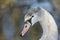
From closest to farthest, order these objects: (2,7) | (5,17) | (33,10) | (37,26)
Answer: (33,10) < (37,26) < (5,17) < (2,7)

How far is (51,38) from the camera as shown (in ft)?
3.28

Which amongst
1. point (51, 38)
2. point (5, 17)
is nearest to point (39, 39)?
point (51, 38)

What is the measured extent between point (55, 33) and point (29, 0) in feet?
2.39

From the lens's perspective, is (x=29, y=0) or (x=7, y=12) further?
(x=7, y=12)

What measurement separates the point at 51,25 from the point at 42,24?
0.17 ft

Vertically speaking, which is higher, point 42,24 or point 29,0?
point 42,24

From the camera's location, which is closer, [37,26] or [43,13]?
[43,13]

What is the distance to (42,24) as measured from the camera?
1.02 m

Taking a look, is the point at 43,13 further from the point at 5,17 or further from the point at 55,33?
the point at 5,17

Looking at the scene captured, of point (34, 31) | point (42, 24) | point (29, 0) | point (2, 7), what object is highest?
point (42, 24)

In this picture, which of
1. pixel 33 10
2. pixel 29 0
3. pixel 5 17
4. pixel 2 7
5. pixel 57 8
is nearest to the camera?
pixel 33 10

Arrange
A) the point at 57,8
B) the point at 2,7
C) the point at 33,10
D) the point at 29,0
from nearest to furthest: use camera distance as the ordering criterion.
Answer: the point at 33,10 → the point at 57,8 → the point at 29,0 → the point at 2,7

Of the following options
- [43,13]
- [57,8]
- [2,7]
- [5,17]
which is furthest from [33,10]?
[2,7]

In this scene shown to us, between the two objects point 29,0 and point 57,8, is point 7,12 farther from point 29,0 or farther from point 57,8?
point 57,8
